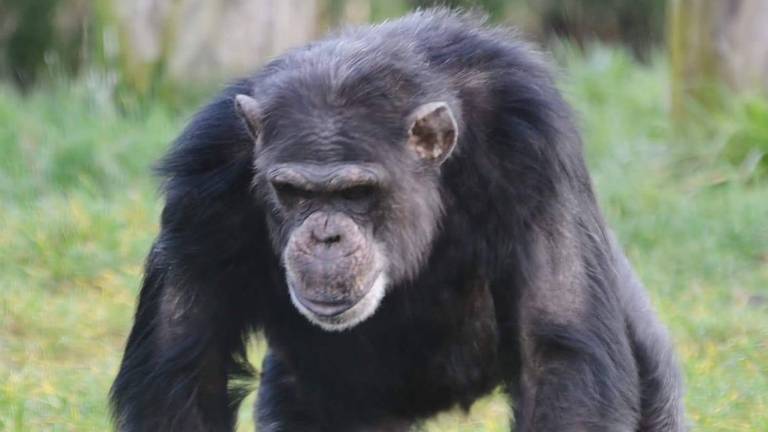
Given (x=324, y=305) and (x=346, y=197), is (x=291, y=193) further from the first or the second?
(x=324, y=305)

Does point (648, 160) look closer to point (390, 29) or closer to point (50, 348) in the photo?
point (50, 348)

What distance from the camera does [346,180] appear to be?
5484 mm

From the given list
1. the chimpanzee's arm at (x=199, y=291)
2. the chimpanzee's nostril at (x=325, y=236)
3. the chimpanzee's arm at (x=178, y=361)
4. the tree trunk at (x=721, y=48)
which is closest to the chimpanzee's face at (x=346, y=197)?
the chimpanzee's nostril at (x=325, y=236)

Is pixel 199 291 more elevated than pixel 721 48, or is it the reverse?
pixel 721 48

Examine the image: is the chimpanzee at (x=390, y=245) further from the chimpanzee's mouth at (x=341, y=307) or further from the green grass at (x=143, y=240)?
the green grass at (x=143, y=240)

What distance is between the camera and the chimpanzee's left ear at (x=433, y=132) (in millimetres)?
5555

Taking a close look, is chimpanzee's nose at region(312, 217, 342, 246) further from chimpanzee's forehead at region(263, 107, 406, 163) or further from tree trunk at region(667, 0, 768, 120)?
tree trunk at region(667, 0, 768, 120)

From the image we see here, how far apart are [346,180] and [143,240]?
437cm

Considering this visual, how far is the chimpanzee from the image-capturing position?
219 inches

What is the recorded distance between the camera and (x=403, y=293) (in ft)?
19.5

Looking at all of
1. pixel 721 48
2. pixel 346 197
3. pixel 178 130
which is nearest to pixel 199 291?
pixel 346 197

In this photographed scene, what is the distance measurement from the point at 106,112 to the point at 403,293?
6.40 metres

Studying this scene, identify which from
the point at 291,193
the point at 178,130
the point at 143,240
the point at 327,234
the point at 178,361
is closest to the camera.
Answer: the point at 327,234

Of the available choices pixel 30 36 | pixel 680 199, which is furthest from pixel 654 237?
pixel 30 36
